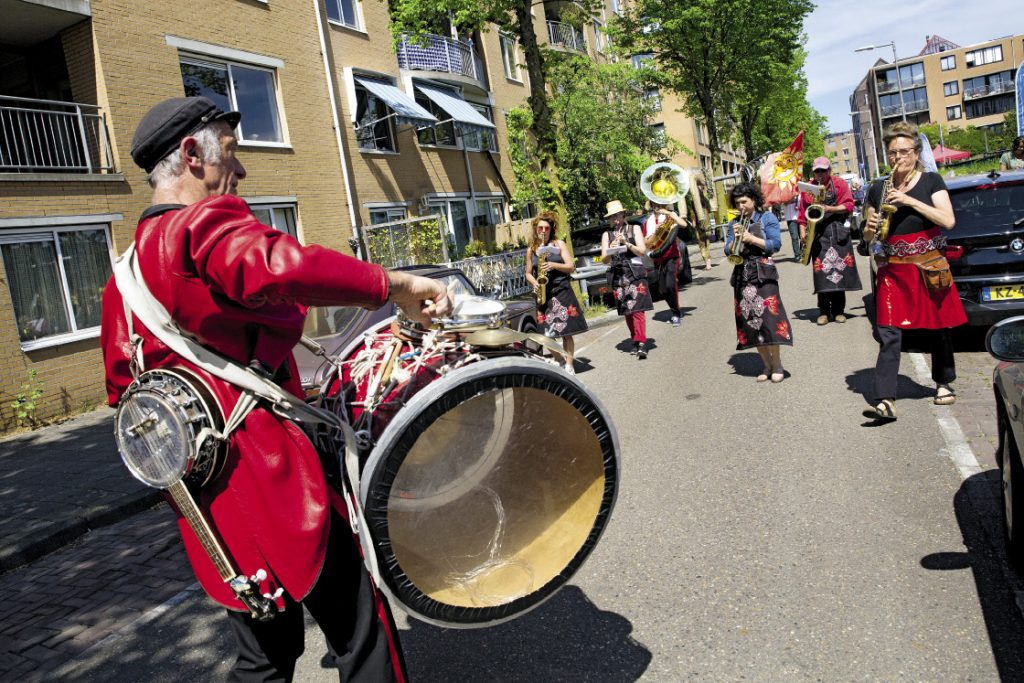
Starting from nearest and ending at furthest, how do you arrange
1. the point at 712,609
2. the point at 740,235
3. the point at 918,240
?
the point at 712,609
the point at 918,240
the point at 740,235

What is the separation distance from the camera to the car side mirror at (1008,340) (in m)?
2.70

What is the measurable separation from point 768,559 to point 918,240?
2.99m

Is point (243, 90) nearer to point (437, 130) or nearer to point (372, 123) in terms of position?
point (372, 123)

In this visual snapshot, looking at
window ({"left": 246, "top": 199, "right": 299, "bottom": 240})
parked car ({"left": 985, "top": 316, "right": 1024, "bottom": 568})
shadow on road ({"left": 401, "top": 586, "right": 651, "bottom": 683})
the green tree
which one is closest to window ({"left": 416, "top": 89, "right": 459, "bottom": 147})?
window ({"left": 246, "top": 199, "right": 299, "bottom": 240})

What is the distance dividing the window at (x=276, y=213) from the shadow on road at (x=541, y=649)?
13.0 m

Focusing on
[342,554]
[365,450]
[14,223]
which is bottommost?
[342,554]

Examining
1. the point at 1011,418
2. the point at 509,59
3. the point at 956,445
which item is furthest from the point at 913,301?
the point at 509,59

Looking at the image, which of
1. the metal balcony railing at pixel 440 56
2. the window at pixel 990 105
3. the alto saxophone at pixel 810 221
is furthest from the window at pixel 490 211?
the window at pixel 990 105

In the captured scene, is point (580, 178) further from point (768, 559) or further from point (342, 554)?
point (342, 554)

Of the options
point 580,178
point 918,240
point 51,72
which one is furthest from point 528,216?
point 918,240

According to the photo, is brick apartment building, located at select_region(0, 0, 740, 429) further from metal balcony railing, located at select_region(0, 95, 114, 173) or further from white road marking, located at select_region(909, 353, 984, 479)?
white road marking, located at select_region(909, 353, 984, 479)

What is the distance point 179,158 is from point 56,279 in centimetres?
1120

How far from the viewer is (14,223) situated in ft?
35.1

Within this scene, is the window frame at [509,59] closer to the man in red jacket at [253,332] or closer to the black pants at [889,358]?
the black pants at [889,358]
